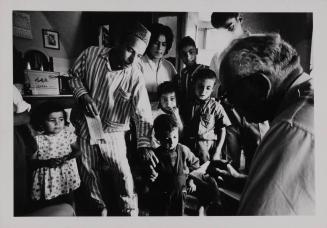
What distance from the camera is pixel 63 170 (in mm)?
1427

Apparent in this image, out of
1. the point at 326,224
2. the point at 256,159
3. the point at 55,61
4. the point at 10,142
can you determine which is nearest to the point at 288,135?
the point at 256,159

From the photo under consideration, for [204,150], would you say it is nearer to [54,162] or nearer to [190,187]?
[190,187]

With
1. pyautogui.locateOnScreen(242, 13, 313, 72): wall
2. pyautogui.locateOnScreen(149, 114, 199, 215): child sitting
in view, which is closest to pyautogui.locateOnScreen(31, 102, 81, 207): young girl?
pyautogui.locateOnScreen(149, 114, 199, 215): child sitting

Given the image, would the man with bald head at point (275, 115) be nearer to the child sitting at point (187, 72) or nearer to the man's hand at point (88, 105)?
the child sitting at point (187, 72)

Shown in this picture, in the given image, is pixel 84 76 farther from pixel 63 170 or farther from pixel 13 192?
pixel 13 192

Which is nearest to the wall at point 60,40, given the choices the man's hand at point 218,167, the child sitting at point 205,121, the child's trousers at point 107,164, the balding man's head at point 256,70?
the child's trousers at point 107,164

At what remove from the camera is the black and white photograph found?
56.1 inches

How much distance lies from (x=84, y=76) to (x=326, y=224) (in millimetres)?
1400

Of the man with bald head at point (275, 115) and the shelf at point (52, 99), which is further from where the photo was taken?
the shelf at point (52, 99)

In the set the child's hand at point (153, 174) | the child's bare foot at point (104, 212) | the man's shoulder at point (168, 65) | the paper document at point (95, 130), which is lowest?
the child's bare foot at point (104, 212)

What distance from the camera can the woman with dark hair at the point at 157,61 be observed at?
1.44 meters

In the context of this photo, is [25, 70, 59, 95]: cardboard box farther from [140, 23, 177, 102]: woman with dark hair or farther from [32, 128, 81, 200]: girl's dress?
[140, 23, 177, 102]: woman with dark hair

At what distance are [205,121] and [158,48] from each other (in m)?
0.43

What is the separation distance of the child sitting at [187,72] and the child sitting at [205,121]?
0.02 meters
